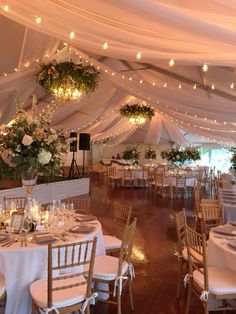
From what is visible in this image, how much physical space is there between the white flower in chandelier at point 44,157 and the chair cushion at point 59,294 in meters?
1.16

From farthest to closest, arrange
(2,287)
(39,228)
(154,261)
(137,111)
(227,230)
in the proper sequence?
(137,111)
(154,261)
(227,230)
(39,228)
(2,287)

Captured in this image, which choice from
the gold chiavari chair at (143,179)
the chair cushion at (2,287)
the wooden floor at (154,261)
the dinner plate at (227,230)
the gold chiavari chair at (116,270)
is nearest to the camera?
the chair cushion at (2,287)

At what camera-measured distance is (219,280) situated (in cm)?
314

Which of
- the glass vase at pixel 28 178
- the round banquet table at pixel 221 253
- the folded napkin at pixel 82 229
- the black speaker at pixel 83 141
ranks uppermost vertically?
the black speaker at pixel 83 141

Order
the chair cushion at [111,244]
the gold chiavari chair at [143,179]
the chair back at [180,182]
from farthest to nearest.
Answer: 1. the gold chiavari chair at [143,179]
2. the chair back at [180,182]
3. the chair cushion at [111,244]

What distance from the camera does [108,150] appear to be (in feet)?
68.7

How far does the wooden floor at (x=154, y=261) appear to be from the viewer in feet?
12.0

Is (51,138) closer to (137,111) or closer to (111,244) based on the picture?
(111,244)

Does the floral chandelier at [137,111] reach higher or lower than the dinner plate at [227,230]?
higher

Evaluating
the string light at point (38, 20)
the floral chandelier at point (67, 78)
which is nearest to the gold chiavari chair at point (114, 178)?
the floral chandelier at point (67, 78)

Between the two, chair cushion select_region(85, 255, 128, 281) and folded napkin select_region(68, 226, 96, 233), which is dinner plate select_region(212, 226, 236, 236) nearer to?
chair cushion select_region(85, 255, 128, 281)

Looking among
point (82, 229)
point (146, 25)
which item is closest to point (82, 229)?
point (82, 229)

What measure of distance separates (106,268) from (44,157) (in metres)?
1.32

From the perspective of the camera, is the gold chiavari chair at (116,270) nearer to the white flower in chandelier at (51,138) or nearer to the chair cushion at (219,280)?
the chair cushion at (219,280)
